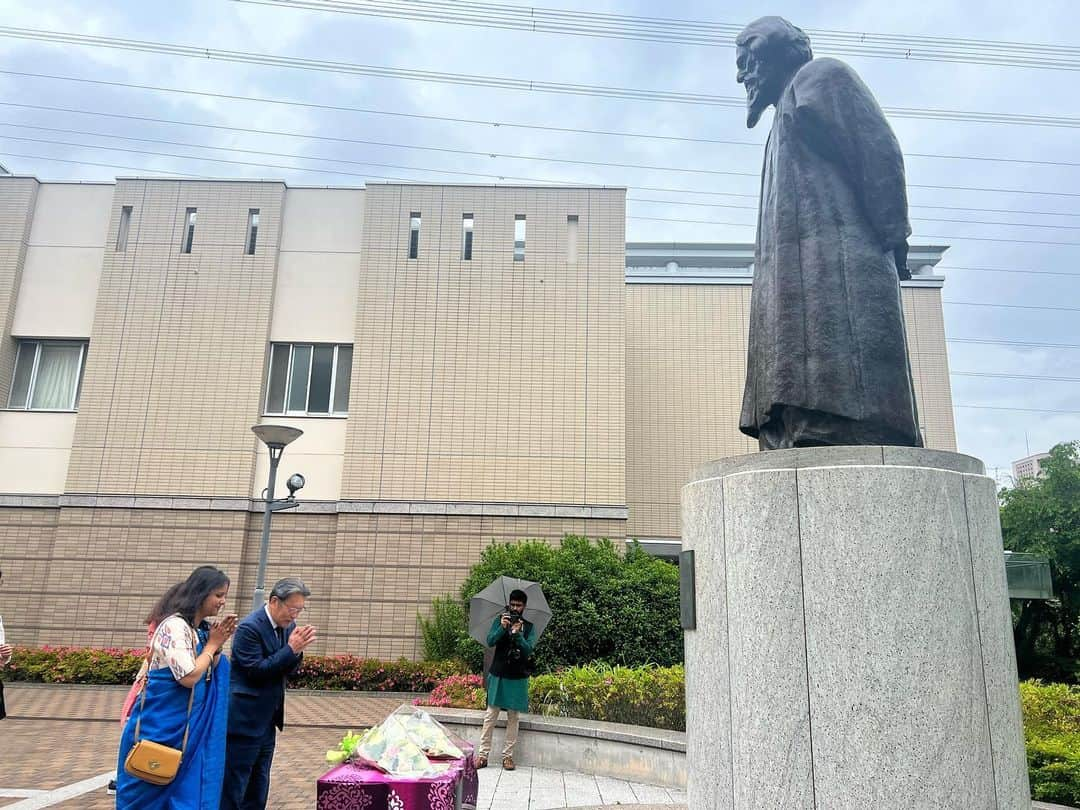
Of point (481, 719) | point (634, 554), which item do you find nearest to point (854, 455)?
point (481, 719)

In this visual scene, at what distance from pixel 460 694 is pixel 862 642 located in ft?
25.4

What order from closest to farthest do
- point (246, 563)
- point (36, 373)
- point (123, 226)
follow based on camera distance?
point (246, 563), point (36, 373), point (123, 226)

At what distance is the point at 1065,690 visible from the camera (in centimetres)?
827

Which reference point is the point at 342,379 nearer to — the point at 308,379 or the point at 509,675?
the point at 308,379

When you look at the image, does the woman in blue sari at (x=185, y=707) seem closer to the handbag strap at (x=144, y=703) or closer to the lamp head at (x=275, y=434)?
the handbag strap at (x=144, y=703)

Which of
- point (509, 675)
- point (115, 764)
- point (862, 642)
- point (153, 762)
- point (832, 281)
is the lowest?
point (115, 764)

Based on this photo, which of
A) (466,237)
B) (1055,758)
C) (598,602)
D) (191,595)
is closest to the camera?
(191,595)

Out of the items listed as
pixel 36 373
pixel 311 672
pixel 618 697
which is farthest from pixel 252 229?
pixel 618 697

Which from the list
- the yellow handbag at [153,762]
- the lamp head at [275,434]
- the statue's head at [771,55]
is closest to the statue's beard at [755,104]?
the statue's head at [771,55]

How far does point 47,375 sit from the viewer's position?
54.7ft

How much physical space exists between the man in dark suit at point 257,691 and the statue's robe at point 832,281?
315cm

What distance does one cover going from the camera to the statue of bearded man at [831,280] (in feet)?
13.1

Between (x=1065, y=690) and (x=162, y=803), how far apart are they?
29.9 feet

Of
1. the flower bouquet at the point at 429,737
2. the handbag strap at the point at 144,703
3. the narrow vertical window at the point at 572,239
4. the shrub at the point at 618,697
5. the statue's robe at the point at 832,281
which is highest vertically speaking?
the narrow vertical window at the point at 572,239
